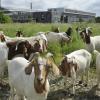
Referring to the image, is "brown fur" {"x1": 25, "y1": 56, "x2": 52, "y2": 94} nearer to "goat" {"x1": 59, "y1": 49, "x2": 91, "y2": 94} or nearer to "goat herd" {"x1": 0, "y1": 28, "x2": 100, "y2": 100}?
"goat herd" {"x1": 0, "y1": 28, "x2": 100, "y2": 100}

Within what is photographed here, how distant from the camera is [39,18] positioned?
80.2 meters

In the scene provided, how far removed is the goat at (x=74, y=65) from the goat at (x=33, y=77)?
2050 millimetres

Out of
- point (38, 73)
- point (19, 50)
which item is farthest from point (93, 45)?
point (38, 73)

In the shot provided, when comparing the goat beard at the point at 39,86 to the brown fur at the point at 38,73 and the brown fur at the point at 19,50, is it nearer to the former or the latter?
the brown fur at the point at 38,73

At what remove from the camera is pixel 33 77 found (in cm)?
805

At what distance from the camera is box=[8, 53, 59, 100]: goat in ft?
24.9

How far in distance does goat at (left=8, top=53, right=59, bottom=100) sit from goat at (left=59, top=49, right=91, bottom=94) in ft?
6.73

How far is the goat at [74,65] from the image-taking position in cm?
1075

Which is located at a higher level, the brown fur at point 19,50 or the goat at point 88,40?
the brown fur at point 19,50

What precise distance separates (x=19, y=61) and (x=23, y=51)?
180 centimetres

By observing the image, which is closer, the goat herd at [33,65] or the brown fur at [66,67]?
the goat herd at [33,65]

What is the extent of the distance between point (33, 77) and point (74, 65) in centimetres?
307

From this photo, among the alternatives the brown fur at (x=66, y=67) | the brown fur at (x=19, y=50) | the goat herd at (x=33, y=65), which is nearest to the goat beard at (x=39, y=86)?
the goat herd at (x=33, y=65)

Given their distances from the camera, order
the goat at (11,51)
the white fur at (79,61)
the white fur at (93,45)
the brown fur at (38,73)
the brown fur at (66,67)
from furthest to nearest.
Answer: the white fur at (93,45)
the goat at (11,51)
the white fur at (79,61)
the brown fur at (66,67)
the brown fur at (38,73)
